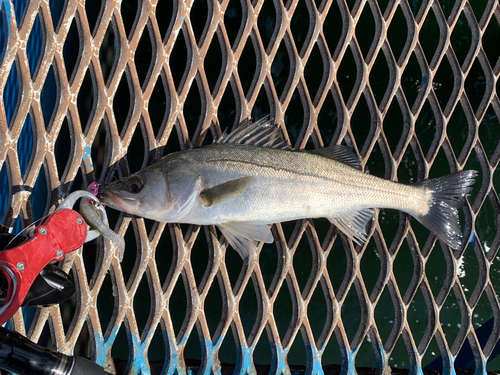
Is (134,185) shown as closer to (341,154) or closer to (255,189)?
(255,189)

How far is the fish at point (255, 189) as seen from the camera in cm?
187

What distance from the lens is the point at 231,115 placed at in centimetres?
332

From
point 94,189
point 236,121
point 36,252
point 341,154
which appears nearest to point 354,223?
point 341,154

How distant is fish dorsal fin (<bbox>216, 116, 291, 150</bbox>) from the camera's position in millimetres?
2053

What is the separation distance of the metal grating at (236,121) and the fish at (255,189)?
0.66ft

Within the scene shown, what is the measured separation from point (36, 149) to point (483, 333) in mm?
3432

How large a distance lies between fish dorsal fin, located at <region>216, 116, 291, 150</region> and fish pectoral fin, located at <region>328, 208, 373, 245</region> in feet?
1.75

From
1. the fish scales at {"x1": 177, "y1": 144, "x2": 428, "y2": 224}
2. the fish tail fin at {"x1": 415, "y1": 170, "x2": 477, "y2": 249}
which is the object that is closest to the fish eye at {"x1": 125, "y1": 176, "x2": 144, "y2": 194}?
the fish scales at {"x1": 177, "y1": 144, "x2": 428, "y2": 224}

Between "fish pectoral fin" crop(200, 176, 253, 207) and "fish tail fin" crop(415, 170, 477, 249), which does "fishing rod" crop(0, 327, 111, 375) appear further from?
"fish tail fin" crop(415, 170, 477, 249)

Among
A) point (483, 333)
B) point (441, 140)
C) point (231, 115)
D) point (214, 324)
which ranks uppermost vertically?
point (231, 115)

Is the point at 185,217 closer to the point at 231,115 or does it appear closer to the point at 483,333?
the point at 231,115

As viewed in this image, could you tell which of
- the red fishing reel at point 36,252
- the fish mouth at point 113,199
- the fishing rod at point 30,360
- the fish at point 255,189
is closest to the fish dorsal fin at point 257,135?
the fish at point 255,189

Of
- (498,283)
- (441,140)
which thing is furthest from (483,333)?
(441,140)

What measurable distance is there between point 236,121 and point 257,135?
20 centimetres
